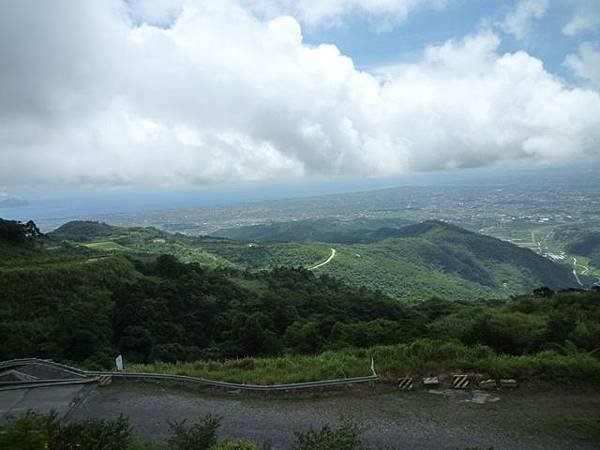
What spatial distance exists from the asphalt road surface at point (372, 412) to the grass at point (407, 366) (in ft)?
2.37

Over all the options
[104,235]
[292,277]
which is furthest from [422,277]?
[104,235]

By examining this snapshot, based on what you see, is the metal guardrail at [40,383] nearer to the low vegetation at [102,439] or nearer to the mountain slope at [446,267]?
the low vegetation at [102,439]

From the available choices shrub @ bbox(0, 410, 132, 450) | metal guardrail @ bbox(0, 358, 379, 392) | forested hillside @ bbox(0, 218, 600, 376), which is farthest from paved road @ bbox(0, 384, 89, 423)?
shrub @ bbox(0, 410, 132, 450)

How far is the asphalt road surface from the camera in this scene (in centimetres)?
958

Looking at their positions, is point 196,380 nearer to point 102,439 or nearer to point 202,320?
point 102,439

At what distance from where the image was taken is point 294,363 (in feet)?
47.0

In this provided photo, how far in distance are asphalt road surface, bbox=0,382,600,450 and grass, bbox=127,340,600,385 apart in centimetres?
72

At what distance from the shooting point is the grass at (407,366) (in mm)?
12117

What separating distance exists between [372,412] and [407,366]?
8.18ft

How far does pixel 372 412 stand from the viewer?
11.0m

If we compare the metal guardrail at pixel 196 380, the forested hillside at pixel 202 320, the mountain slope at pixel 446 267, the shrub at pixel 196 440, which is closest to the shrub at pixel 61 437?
the shrub at pixel 196 440

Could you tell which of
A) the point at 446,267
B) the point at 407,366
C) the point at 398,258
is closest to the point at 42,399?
the point at 407,366

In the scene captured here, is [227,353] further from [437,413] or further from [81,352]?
[437,413]

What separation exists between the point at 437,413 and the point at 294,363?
5090 mm
